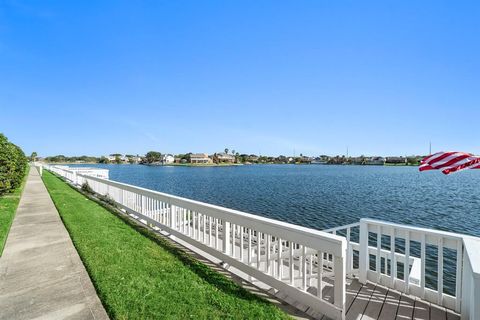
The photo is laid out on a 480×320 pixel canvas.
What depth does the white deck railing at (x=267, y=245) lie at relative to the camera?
284 cm

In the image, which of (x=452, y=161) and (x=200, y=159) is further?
(x=200, y=159)

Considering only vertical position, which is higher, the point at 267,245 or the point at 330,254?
the point at 267,245

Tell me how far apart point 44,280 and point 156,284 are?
1647mm

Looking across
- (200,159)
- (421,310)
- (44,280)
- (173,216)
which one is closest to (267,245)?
(421,310)

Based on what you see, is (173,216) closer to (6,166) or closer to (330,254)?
(330,254)

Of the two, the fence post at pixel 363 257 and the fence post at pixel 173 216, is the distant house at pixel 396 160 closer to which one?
the fence post at pixel 363 257

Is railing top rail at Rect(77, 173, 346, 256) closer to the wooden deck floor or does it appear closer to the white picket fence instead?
the white picket fence

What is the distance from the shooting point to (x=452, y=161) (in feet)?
11.5

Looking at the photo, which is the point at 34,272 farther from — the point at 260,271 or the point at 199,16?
the point at 199,16

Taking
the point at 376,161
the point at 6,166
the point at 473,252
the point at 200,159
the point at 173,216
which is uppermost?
the point at 200,159

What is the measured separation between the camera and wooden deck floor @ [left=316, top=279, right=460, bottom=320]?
3115 millimetres

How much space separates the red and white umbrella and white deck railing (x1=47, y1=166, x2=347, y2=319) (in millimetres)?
1966

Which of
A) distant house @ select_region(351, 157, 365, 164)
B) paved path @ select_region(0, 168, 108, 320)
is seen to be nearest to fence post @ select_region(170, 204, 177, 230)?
paved path @ select_region(0, 168, 108, 320)

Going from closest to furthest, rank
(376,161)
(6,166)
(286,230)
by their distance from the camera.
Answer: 1. (286,230)
2. (6,166)
3. (376,161)
